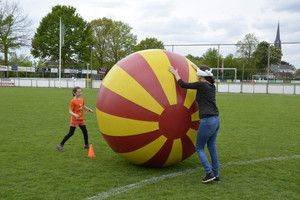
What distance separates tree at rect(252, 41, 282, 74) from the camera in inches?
1124

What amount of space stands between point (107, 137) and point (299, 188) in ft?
10.1

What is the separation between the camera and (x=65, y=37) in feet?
165

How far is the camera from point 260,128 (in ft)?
30.1

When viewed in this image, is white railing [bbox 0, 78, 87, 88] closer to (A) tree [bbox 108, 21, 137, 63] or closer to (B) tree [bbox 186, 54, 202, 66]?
(B) tree [bbox 186, 54, 202, 66]

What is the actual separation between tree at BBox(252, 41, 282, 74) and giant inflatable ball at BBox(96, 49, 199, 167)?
26.1 metres

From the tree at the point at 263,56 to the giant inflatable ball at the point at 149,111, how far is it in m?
26.1

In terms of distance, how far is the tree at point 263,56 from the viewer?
1124 inches

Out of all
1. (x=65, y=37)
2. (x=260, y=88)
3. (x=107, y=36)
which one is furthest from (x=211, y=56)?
(x=107, y=36)

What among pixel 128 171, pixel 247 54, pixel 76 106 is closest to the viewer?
pixel 128 171

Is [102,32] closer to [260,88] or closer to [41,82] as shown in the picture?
[41,82]

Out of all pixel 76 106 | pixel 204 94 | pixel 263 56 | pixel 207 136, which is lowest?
pixel 207 136

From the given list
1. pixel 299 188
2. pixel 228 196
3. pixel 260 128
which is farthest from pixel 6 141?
pixel 260 128

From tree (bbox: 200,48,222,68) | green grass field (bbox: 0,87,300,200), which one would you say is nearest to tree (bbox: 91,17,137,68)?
tree (bbox: 200,48,222,68)

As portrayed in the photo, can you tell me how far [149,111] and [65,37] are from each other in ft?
164
